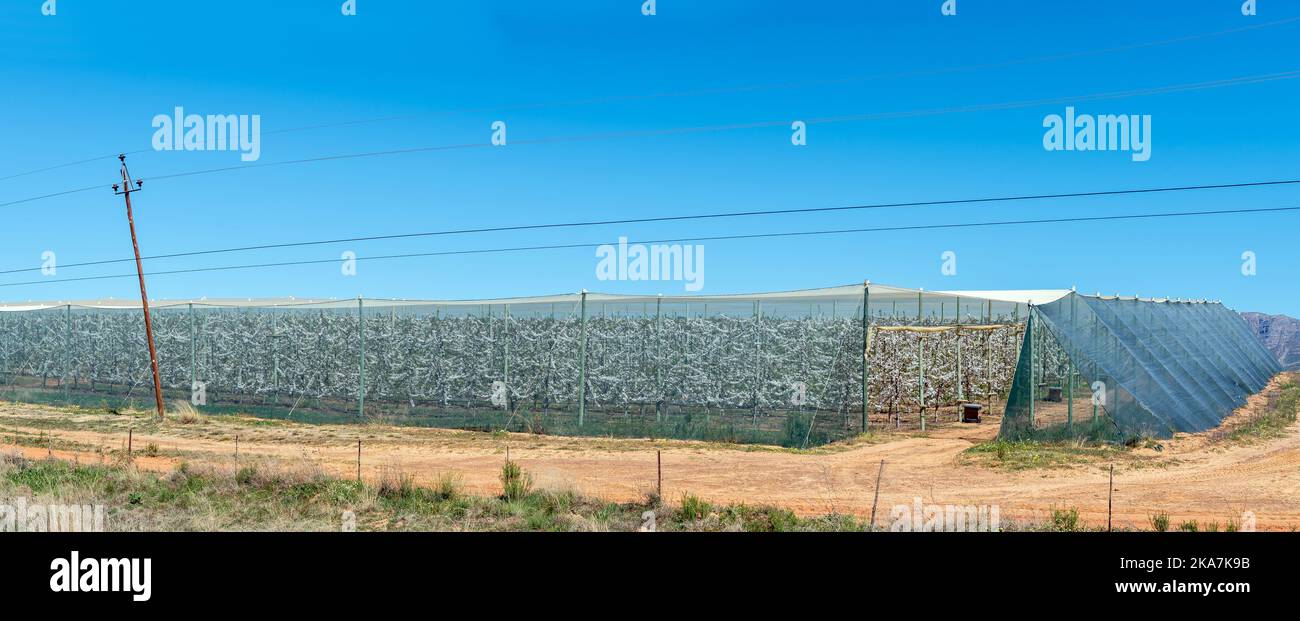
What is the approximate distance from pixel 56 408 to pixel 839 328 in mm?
23093

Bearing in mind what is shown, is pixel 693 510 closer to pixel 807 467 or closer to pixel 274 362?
pixel 807 467

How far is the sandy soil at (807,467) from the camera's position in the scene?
37.9 ft

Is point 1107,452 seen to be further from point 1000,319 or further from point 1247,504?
point 1000,319

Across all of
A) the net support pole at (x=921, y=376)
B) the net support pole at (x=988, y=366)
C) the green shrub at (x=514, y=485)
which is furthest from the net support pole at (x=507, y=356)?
the net support pole at (x=988, y=366)

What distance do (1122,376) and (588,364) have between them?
441 inches

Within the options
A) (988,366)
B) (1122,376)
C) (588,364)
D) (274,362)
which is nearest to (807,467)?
(1122,376)

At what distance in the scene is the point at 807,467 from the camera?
15.2 meters

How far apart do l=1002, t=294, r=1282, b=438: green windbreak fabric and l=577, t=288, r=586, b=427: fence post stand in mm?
8724

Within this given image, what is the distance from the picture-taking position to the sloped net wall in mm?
20125

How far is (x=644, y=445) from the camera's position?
60.5ft

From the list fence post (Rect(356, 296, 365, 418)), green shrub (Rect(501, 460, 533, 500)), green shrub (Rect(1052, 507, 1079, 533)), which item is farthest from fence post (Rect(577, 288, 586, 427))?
green shrub (Rect(1052, 507, 1079, 533))

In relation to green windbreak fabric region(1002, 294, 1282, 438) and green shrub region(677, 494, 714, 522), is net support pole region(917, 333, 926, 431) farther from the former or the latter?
green shrub region(677, 494, 714, 522)
